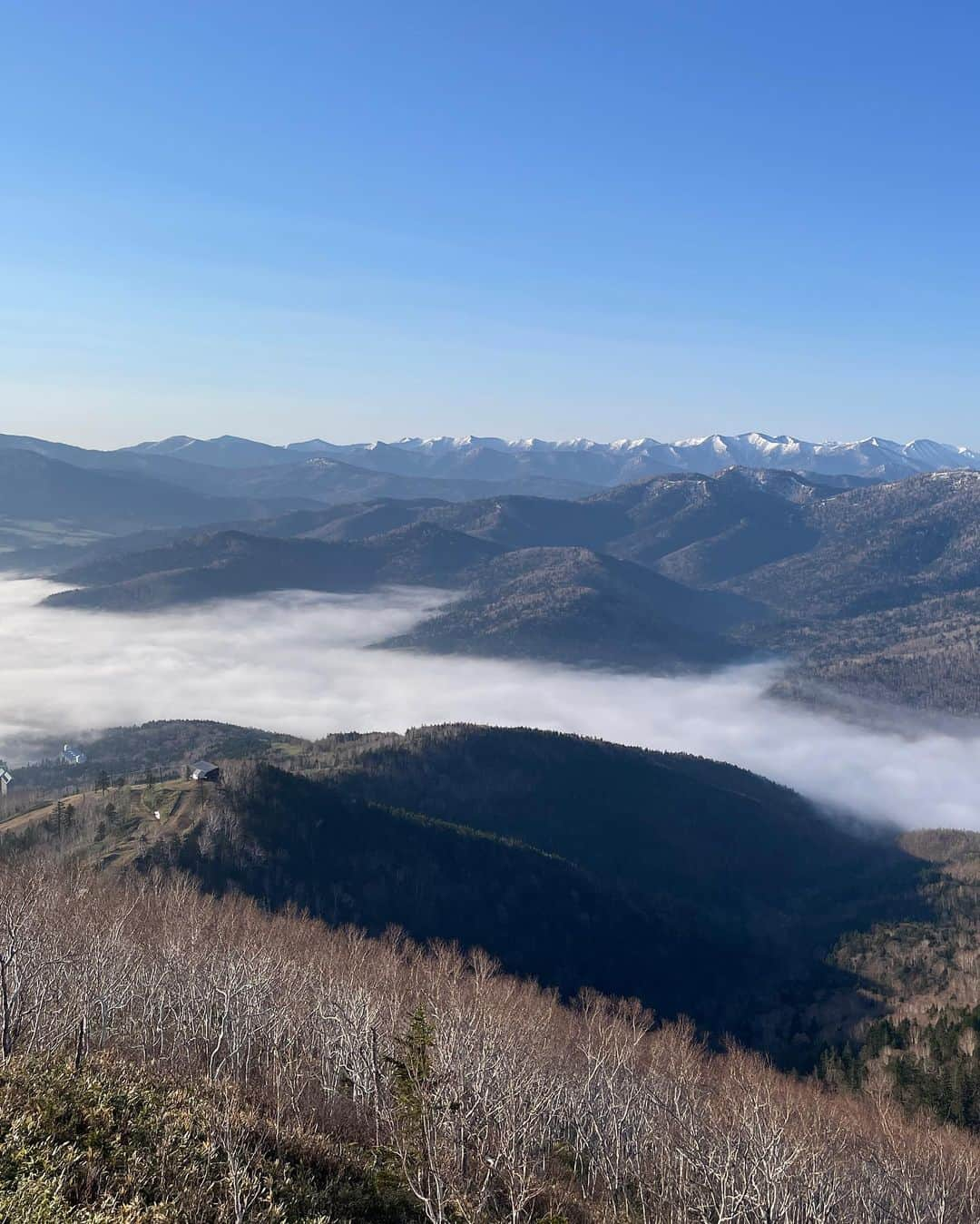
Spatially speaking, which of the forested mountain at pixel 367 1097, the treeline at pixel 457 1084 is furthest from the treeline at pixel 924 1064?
the treeline at pixel 457 1084

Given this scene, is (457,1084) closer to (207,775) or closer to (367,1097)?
(367,1097)

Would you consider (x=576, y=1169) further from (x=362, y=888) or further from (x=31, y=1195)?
(x=362, y=888)

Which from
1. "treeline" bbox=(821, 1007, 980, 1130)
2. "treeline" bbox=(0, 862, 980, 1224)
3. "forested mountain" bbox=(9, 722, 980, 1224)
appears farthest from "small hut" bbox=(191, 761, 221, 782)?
"treeline" bbox=(821, 1007, 980, 1130)

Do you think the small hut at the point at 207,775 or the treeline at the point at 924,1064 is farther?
the small hut at the point at 207,775

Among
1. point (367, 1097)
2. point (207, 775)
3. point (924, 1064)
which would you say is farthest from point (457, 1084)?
point (207, 775)

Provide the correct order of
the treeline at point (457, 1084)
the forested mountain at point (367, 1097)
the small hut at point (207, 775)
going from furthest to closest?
the small hut at point (207, 775)
the treeline at point (457, 1084)
the forested mountain at point (367, 1097)

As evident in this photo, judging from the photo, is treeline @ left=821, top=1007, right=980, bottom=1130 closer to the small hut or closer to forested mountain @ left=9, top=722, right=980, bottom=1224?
forested mountain @ left=9, top=722, right=980, bottom=1224

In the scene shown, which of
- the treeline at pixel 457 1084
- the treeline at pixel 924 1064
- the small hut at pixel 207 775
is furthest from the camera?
the small hut at pixel 207 775

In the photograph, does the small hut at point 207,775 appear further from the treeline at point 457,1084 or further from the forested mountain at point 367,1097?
the treeline at point 457,1084
